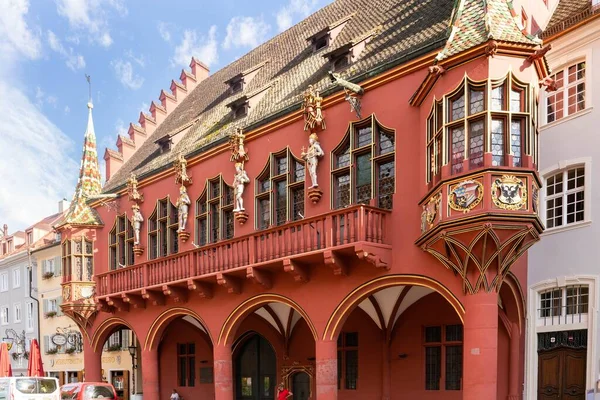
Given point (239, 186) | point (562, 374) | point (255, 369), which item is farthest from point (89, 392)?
point (562, 374)

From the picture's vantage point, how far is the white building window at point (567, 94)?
50.6ft

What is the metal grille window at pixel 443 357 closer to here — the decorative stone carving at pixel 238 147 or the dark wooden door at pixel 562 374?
→ the dark wooden door at pixel 562 374

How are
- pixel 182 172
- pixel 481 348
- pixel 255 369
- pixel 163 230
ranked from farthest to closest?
pixel 255 369
pixel 163 230
pixel 182 172
pixel 481 348

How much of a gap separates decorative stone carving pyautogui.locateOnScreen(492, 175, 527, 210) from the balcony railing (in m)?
3.19

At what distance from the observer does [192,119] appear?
26688mm

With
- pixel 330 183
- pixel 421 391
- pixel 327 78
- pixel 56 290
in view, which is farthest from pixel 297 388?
pixel 56 290

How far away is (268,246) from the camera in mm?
17047

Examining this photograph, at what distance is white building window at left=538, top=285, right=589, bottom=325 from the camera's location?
579 inches

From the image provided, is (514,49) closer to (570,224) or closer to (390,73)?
(390,73)

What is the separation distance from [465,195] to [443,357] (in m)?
6.19

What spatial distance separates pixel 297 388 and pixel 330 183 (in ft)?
25.4

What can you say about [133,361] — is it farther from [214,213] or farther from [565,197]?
[565,197]

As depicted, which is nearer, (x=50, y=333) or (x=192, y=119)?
(x=192, y=119)

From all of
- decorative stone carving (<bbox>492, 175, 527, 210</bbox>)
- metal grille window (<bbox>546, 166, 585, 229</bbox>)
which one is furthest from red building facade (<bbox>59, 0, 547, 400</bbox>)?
metal grille window (<bbox>546, 166, 585, 229</bbox>)
